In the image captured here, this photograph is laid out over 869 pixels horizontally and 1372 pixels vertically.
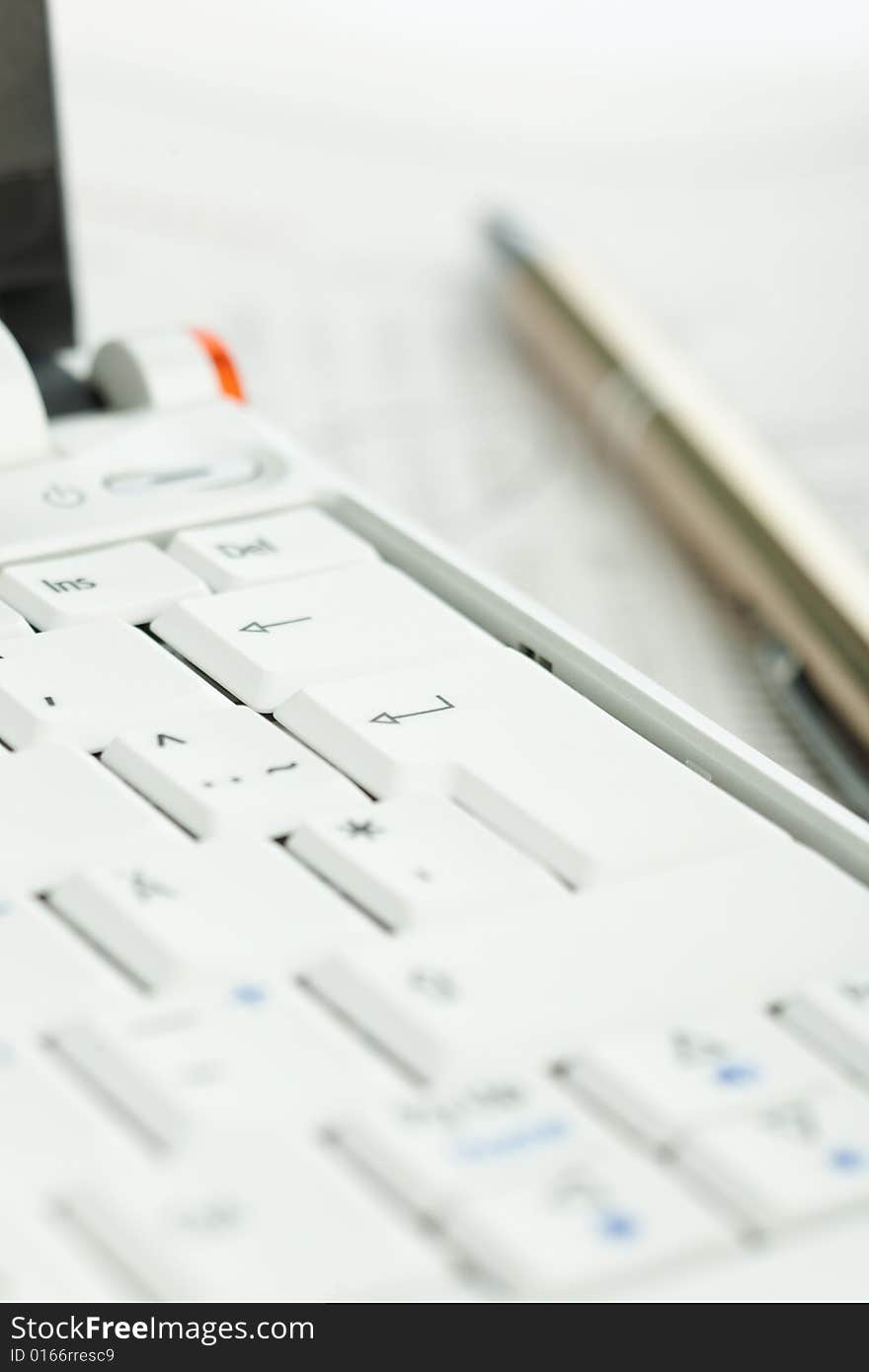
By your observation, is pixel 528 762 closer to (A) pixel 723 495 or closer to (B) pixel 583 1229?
(B) pixel 583 1229

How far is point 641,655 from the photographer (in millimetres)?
564

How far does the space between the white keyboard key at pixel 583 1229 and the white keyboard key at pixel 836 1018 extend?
4 cm

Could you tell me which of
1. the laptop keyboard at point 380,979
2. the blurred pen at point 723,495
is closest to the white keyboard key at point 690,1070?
the laptop keyboard at point 380,979

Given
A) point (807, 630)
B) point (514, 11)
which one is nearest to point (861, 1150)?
point (807, 630)

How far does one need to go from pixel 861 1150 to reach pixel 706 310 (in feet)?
1.90

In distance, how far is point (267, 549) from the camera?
417mm

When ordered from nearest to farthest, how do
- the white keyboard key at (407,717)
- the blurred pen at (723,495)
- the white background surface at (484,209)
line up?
the white keyboard key at (407,717)
the blurred pen at (723,495)
the white background surface at (484,209)

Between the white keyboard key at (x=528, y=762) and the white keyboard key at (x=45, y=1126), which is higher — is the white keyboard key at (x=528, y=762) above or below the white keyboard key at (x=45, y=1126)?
below

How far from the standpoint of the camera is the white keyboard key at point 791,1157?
0.26m

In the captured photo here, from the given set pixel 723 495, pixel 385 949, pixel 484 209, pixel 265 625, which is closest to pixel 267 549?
pixel 265 625

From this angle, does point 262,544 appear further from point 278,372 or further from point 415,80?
Answer: point 415,80

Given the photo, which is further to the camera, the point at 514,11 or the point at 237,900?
the point at 514,11

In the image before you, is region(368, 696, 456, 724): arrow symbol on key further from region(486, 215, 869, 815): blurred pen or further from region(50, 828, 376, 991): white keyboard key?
region(486, 215, 869, 815): blurred pen
